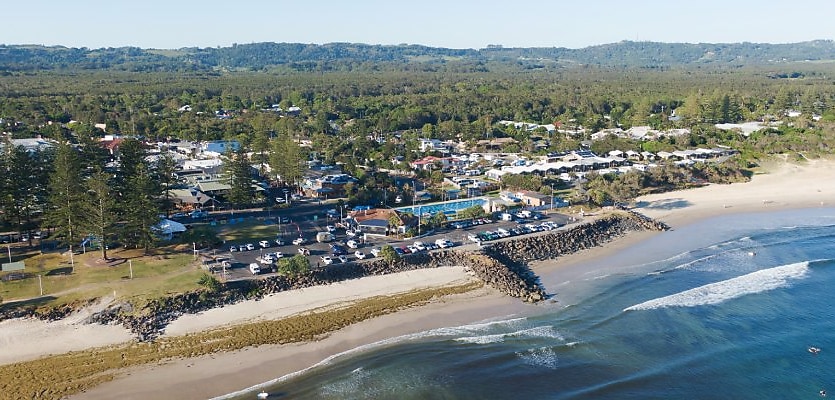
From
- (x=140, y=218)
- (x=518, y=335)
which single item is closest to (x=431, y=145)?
(x=140, y=218)

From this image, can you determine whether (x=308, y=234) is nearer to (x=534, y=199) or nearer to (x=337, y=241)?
(x=337, y=241)

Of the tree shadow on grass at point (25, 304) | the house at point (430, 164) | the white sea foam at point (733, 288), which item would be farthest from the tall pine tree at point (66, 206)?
the house at point (430, 164)

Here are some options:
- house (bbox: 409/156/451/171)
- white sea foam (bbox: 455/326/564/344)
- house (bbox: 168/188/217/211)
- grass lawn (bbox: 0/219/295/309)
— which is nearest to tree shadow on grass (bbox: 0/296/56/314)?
grass lawn (bbox: 0/219/295/309)

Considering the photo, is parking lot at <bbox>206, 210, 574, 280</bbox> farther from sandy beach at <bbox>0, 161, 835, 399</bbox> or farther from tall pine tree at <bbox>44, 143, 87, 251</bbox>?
tall pine tree at <bbox>44, 143, 87, 251</bbox>

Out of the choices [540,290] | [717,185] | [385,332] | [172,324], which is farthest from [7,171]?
[717,185]

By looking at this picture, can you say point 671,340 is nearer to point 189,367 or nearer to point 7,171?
point 189,367

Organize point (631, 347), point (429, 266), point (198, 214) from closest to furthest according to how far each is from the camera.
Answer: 1. point (631, 347)
2. point (429, 266)
3. point (198, 214)
